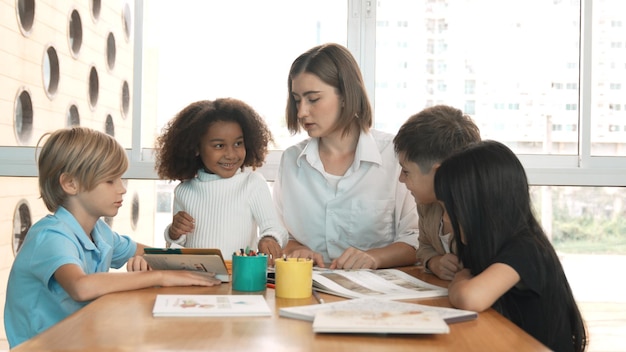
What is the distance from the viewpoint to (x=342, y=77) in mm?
2418

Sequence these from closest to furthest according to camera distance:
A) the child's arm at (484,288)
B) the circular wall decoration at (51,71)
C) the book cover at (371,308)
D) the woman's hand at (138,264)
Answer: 1. the book cover at (371,308)
2. the child's arm at (484,288)
3. the woman's hand at (138,264)
4. the circular wall decoration at (51,71)

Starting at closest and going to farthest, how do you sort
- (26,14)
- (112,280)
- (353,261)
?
(112,280), (353,261), (26,14)

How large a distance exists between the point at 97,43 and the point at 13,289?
1894 mm

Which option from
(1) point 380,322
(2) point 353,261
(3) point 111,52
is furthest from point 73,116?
(1) point 380,322

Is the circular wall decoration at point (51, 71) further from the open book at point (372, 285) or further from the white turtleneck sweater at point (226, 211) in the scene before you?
the open book at point (372, 285)

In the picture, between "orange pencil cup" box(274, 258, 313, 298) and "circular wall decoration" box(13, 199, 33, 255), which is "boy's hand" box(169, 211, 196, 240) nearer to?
"orange pencil cup" box(274, 258, 313, 298)

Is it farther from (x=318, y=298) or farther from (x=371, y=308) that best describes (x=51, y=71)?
(x=371, y=308)

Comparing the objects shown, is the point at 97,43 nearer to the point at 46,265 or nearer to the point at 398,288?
the point at 46,265

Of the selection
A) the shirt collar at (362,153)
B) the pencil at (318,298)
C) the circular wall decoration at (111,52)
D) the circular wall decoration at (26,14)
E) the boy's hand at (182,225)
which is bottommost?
the pencil at (318,298)

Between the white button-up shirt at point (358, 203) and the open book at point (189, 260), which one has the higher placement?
the white button-up shirt at point (358, 203)

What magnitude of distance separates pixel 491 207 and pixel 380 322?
54 cm

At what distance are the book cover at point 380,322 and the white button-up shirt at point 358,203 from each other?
1.07 m

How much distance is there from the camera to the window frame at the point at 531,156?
10.7ft

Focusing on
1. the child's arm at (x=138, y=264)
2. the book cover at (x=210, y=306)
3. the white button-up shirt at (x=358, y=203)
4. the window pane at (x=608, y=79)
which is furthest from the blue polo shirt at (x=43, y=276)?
the window pane at (x=608, y=79)
